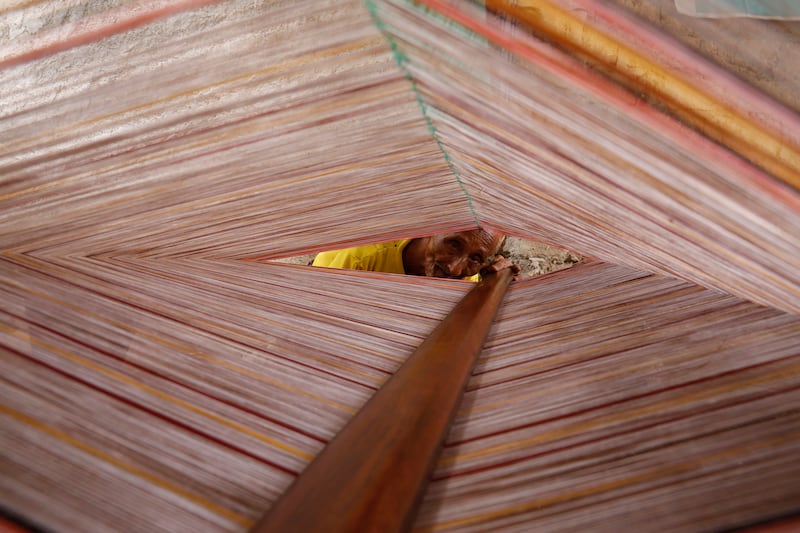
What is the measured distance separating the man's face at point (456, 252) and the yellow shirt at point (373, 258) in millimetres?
212

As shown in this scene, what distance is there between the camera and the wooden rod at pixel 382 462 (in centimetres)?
25

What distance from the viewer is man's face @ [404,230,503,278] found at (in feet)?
7.59

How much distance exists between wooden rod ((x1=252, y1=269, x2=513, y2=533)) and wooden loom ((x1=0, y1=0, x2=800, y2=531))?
0.14ft

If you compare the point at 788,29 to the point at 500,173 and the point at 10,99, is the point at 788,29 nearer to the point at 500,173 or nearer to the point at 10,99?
the point at 500,173

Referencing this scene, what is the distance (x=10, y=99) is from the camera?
0.44m

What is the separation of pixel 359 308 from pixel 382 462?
39cm

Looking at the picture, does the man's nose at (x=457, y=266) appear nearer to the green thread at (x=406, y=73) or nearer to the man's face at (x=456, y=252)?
the man's face at (x=456, y=252)

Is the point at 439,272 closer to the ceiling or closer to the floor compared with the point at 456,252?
closer to the floor

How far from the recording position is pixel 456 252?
2.38 m

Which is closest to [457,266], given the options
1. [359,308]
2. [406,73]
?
[359,308]

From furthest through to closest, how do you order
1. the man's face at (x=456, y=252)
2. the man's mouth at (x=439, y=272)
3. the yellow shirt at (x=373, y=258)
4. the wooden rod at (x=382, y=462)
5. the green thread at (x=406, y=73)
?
1. the yellow shirt at (x=373, y=258)
2. the man's mouth at (x=439, y=272)
3. the man's face at (x=456, y=252)
4. the green thread at (x=406, y=73)
5. the wooden rod at (x=382, y=462)

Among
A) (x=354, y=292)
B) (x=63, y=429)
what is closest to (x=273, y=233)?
(x=354, y=292)

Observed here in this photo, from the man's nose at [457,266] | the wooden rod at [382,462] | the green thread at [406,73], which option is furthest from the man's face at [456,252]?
the wooden rod at [382,462]

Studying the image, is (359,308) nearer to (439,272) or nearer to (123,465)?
(123,465)
